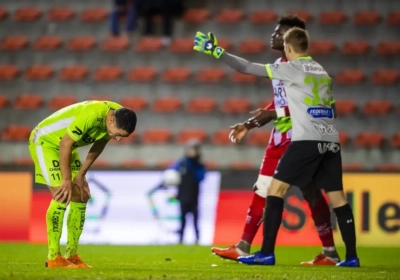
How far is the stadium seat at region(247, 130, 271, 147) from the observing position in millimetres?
17000


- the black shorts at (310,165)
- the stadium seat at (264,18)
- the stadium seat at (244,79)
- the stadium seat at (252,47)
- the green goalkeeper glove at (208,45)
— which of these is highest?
the stadium seat at (264,18)

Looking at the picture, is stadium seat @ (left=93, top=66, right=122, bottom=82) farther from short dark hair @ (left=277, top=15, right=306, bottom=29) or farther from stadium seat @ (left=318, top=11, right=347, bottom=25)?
short dark hair @ (left=277, top=15, right=306, bottom=29)

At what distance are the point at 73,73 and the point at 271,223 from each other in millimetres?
11724

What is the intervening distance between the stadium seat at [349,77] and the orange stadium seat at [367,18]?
1261mm

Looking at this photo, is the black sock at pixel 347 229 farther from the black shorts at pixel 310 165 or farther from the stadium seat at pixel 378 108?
the stadium seat at pixel 378 108

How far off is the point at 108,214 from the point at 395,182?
14.9ft

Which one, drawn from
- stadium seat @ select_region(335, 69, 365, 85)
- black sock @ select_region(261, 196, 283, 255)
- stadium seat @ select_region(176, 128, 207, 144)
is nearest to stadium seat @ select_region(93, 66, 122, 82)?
stadium seat @ select_region(176, 128, 207, 144)

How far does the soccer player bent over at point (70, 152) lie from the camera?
Answer: 695 centimetres

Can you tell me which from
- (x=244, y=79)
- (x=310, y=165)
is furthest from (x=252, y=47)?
(x=310, y=165)

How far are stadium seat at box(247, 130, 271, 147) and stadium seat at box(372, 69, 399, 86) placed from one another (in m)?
2.61

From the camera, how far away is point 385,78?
17625 millimetres

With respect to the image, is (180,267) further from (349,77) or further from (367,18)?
(367,18)

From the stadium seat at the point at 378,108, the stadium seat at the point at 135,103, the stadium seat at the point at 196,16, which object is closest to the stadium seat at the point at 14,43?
the stadium seat at the point at 135,103

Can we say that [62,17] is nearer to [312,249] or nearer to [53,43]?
[53,43]
